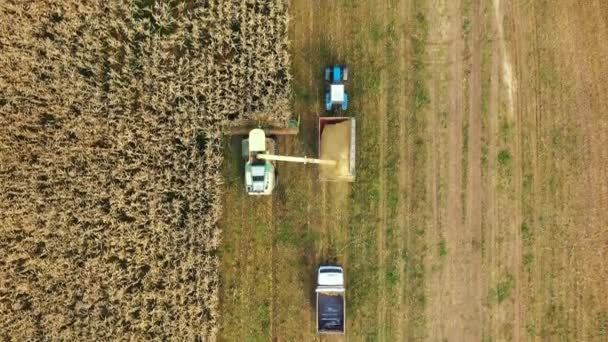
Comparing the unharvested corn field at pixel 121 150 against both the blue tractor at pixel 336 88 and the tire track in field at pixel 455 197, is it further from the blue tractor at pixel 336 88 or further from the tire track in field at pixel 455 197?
the tire track in field at pixel 455 197

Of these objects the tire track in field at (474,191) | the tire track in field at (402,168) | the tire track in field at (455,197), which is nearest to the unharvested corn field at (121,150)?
the tire track in field at (402,168)

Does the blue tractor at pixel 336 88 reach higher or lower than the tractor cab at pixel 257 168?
higher

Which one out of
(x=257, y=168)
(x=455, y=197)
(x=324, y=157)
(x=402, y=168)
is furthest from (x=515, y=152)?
(x=257, y=168)

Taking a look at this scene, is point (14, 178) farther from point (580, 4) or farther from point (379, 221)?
point (580, 4)

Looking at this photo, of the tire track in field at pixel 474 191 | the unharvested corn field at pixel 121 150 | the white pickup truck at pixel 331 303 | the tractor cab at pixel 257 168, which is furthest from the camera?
the unharvested corn field at pixel 121 150

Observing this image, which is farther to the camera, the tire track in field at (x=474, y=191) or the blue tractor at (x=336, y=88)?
the tire track in field at (x=474, y=191)

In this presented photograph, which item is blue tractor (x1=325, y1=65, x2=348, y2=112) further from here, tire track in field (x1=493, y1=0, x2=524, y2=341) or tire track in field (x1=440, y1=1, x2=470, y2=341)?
tire track in field (x1=493, y1=0, x2=524, y2=341)

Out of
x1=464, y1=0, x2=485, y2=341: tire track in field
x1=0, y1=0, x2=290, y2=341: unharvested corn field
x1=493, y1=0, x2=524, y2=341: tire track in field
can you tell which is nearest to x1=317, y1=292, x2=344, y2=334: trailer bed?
x1=0, y1=0, x2=290, y2=341: unharvested corn field
